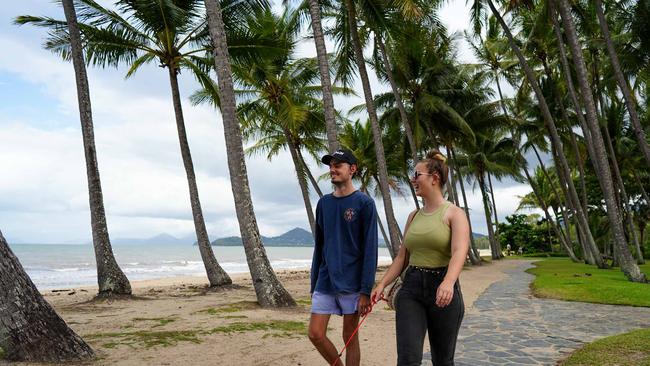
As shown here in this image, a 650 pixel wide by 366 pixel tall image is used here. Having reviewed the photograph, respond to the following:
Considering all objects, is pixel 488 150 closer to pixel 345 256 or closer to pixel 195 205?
pixel 195 205

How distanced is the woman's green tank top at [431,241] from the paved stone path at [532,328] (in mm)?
2822

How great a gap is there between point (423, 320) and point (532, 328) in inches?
207

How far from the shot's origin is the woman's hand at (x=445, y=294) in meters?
2.55

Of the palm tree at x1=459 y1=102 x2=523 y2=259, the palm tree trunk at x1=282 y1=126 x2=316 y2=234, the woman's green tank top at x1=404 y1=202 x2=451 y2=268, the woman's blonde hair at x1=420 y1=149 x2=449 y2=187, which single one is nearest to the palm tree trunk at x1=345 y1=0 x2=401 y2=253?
the palm tree trunk at x1=282 y1=126 x2=316 y2=234

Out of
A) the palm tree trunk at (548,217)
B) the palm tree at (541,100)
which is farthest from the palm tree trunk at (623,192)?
the palm tree trunk at (548,217)

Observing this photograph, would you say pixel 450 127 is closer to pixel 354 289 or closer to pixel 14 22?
pixel 14 22

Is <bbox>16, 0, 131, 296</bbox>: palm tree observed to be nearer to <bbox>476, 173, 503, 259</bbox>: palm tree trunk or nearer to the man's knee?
the man's knee

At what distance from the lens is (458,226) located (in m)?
2.69

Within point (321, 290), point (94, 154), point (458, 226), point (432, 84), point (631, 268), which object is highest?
point (432, 84)

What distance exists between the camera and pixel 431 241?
8.98ft

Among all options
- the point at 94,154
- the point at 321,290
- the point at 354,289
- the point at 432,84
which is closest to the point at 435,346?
the point at 354,289

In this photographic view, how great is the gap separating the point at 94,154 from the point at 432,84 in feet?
53.8

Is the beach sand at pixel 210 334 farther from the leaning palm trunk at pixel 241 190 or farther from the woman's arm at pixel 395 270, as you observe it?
the woman's arm at pixel 395 270

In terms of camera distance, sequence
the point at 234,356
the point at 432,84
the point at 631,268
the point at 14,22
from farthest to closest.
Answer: the point at 432,84
the point at 631,268
the point at 14,22
the point at 234,356
